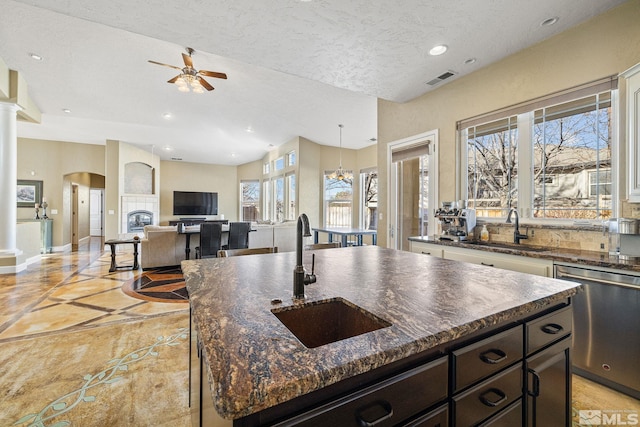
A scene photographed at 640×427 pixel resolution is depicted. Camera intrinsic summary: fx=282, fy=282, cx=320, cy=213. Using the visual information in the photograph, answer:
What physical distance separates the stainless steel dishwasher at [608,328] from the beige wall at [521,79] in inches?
66.6

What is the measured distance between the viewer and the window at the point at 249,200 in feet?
35.4

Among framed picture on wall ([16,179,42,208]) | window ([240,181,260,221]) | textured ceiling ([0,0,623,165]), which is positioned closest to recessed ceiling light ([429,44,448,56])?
textured ceiling ([0,0,623,165])

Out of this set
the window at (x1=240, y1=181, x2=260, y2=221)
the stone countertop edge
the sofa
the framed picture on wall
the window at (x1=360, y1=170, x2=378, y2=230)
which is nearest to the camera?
the stone countertop edge

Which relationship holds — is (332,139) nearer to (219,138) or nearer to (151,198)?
(219,138)

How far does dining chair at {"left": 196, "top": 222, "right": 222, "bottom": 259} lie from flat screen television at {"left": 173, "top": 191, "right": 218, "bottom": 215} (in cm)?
563

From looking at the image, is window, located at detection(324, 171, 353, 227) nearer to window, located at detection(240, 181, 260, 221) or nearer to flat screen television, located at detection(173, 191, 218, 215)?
window, located at detection(240, 181, 260, 221)

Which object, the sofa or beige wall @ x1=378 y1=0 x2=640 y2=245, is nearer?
beige wall @ x1=378 y1=0 x2=640 y2=245

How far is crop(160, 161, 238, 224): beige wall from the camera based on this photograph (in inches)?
395

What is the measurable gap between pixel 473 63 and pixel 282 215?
650 cm

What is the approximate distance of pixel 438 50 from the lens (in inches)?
112

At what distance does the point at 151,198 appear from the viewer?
28.7 feet

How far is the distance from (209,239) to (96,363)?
2.95m

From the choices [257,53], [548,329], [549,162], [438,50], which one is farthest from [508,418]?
[257,53]

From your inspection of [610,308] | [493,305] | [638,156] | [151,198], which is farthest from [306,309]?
[151,198]
